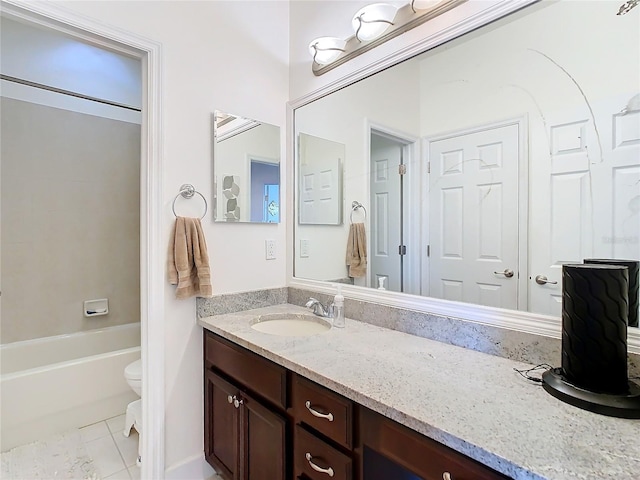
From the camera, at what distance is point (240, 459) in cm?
138

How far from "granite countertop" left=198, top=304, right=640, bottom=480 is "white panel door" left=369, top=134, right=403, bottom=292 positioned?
344mm

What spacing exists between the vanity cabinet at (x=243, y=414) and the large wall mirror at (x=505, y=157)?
679 mm

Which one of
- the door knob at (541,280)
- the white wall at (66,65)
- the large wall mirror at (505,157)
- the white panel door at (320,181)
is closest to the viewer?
the large wall mirror at (505,157)

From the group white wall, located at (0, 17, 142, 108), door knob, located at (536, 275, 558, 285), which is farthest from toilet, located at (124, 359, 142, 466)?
door knob, located at (536, 275, 558, 285)

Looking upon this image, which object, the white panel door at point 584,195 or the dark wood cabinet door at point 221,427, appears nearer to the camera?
the white panel door at point 584,195

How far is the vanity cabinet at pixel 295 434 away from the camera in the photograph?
78cm

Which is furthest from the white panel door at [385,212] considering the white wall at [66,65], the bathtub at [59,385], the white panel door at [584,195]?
the bathtub at [59,385]

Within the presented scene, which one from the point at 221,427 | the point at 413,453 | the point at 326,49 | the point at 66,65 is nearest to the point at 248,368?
the point at 221,427

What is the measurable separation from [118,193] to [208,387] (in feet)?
6.41

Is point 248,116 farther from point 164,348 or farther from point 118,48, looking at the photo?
point 164,348

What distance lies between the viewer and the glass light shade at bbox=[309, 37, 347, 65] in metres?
1.63

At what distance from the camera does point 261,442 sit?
1.26m

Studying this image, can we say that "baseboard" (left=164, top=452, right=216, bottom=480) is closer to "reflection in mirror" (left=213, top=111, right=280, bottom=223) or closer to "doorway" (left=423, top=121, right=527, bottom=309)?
"reflection in mirror" (left=213, top=111, right=280, bottom=223)

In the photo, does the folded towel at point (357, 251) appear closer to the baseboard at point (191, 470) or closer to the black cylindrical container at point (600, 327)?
the black cylindrical container at point (600, 327)
